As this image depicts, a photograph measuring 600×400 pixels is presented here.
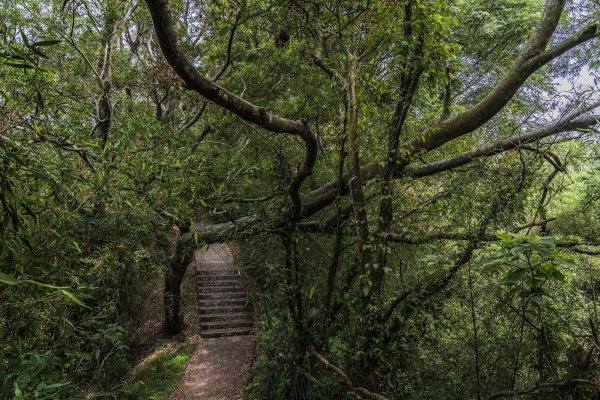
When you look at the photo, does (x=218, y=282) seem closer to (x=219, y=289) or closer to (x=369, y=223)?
(x=219, y=289)

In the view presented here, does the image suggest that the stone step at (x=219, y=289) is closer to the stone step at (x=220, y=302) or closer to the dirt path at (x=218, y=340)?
the dirt path at (x=218, y=340)

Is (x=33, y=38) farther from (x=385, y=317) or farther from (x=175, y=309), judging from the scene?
(x=385, y=317)

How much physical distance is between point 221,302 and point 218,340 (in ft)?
4.80

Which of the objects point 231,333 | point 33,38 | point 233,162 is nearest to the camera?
point 233,162

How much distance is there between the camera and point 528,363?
8.91ft

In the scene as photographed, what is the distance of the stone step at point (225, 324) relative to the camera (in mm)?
9359

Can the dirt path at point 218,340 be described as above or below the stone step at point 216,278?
below

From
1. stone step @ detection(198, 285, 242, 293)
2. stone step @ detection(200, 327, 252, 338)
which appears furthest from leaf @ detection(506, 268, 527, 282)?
stone step @ detection(198, 285, 242, 293)

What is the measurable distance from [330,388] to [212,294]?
7898mm

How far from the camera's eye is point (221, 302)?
1023 centimetres

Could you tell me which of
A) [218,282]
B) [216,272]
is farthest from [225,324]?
[216,272]

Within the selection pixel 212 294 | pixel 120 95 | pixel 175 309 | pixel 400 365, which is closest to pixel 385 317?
pixel 400 365

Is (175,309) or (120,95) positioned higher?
(120,95)

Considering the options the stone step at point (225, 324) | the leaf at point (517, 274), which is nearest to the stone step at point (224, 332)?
the stone step at point (225, 324)
